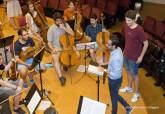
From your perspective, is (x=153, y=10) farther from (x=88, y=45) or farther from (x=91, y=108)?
(x=91, y=108)

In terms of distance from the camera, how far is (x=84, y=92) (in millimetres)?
7023

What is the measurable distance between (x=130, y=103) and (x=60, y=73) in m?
1.72

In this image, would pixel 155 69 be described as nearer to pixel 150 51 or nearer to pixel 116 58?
pixel 150 51

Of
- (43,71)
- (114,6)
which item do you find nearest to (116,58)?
(43,71)

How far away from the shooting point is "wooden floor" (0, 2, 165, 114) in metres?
6.55

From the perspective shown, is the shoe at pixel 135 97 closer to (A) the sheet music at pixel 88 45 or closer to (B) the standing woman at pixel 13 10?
(A) the sheet music at pixel 88 45

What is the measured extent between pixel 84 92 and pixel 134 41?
174cm

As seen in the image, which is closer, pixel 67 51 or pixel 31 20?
pixel 67 51

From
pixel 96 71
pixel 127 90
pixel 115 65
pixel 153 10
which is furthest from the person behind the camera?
pixel 153 10

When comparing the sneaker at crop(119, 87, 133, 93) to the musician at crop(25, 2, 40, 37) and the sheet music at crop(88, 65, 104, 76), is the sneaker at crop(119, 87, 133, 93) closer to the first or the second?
the sheet music at crop(88, 65, 104, 76)

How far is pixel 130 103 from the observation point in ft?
21.8

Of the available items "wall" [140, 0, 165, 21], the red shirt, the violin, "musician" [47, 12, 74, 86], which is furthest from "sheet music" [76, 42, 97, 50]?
"wall" [140, 0, 165, 21]

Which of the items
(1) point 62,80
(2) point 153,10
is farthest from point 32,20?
(2) point 153,10

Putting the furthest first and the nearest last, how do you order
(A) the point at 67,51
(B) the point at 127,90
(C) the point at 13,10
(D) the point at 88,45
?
(C) the point at 13,10 < (A) the point at 67,51 < (B) the point at 127,90 < (D) the point at 88,45
